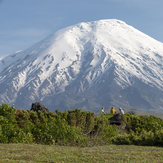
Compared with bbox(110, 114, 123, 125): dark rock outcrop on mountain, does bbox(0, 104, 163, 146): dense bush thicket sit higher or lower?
lower

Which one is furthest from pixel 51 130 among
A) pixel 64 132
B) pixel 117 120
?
pixel 117 120

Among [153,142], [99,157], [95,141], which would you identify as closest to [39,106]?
[95,141]

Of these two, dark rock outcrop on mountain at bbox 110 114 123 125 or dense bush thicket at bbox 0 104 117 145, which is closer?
dense bush thicket at bbox 0 104 117 145

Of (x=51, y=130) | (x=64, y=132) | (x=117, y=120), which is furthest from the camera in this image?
(x=117, y=120)

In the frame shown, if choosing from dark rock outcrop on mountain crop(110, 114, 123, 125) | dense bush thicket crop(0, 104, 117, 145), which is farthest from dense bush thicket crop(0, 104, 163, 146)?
dark rock outcrop on mountain crop(110, 114, 123, 125)

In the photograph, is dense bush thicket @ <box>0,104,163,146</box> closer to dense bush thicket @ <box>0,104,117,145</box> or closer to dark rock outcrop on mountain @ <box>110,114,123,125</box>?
dense bush thicket @ <box>0,104,117,145</box>

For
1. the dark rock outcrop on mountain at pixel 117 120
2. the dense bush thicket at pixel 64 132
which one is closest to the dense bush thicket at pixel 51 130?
the dense bush thicket at pixel 64 132

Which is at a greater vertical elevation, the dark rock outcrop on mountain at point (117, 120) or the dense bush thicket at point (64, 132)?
the dark rock outcrop on mountain at point (117, 120)

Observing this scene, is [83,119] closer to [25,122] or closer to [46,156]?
[25,122]

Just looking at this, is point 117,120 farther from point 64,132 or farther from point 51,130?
point 51,130

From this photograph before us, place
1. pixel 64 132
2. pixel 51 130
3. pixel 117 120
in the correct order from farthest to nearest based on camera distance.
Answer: pixel 117 120 < pixel 51 130 < pixel 64 132

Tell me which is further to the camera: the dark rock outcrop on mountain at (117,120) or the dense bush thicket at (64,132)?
the dark rock outcrop on mountain at (117,120)

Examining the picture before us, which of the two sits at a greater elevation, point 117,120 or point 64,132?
point 117,120

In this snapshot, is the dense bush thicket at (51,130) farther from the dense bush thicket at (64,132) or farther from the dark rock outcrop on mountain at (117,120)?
the dark rock outcrop on mountain at (117,120)
